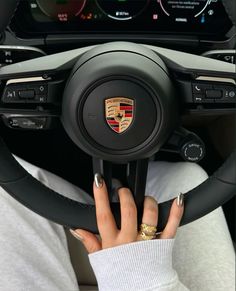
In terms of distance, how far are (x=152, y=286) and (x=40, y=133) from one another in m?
0.75

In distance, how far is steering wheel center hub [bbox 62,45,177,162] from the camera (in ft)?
1.87

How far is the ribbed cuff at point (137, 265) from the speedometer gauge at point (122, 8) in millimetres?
457

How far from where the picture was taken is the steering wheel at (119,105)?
0.57 metres

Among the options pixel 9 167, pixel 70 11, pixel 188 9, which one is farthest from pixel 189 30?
pixel 9 167

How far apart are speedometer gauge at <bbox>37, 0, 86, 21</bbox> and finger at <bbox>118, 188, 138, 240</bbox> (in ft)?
1.35

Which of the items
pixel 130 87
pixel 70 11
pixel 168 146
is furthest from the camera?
pixel 70 11

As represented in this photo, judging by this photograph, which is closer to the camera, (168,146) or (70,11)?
(168,146)

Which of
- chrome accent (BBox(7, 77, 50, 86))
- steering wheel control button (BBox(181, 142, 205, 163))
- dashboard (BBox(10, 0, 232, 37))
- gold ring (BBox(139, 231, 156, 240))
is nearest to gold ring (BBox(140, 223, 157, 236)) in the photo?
gold ring (BBox(139, 231, 156, 240))

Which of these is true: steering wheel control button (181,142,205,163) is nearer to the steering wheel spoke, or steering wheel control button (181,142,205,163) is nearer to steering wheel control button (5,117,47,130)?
the steering wheel spoke

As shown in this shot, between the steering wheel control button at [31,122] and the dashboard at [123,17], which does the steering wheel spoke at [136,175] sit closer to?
the steering wheel control button at [31,122]

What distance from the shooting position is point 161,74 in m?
0.58

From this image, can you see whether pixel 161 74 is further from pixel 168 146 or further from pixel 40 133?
pixel 40 133

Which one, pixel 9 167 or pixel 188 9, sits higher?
pixel 188 9

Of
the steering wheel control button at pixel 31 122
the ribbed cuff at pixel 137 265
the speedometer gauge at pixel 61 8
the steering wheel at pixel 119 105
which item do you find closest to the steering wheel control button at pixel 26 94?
the steering wheel at pixel 119 105
